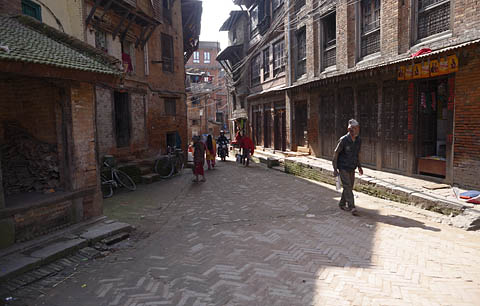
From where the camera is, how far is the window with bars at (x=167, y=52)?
16406 millimetres

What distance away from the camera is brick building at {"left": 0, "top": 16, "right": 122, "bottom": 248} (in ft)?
17.6

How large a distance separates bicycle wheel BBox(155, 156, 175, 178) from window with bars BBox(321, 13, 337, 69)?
319 inches

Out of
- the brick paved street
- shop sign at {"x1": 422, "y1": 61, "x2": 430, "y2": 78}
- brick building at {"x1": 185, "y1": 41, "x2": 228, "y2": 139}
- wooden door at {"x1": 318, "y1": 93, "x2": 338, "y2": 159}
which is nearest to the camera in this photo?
the brick paved street

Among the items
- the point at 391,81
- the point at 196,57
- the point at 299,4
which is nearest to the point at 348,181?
the point at 391,81

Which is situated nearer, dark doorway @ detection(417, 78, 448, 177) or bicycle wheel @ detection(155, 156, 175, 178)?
dark doorway @ detection(417, 78, 448, 177)

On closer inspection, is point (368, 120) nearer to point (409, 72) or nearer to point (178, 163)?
point (409, 72)

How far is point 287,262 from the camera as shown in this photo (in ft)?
15.2

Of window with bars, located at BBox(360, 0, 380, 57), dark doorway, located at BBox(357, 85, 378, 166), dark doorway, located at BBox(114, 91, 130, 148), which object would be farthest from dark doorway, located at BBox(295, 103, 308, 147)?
dark doorway, located at BBox(114, 91, 130, 148)

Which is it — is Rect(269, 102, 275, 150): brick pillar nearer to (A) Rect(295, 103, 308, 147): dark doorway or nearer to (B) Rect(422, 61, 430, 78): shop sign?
(A) Rect(295, 103, 308, 147): dark doorway

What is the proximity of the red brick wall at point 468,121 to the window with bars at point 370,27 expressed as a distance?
13.1 ft

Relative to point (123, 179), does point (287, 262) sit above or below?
below

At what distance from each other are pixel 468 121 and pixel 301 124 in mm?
9153

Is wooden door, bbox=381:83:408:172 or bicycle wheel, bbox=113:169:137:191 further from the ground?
wooden door, bbox=381:83:408:172

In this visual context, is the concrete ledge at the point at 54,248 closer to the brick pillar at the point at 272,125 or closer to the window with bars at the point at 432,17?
the window with bars at the point at 432,17
